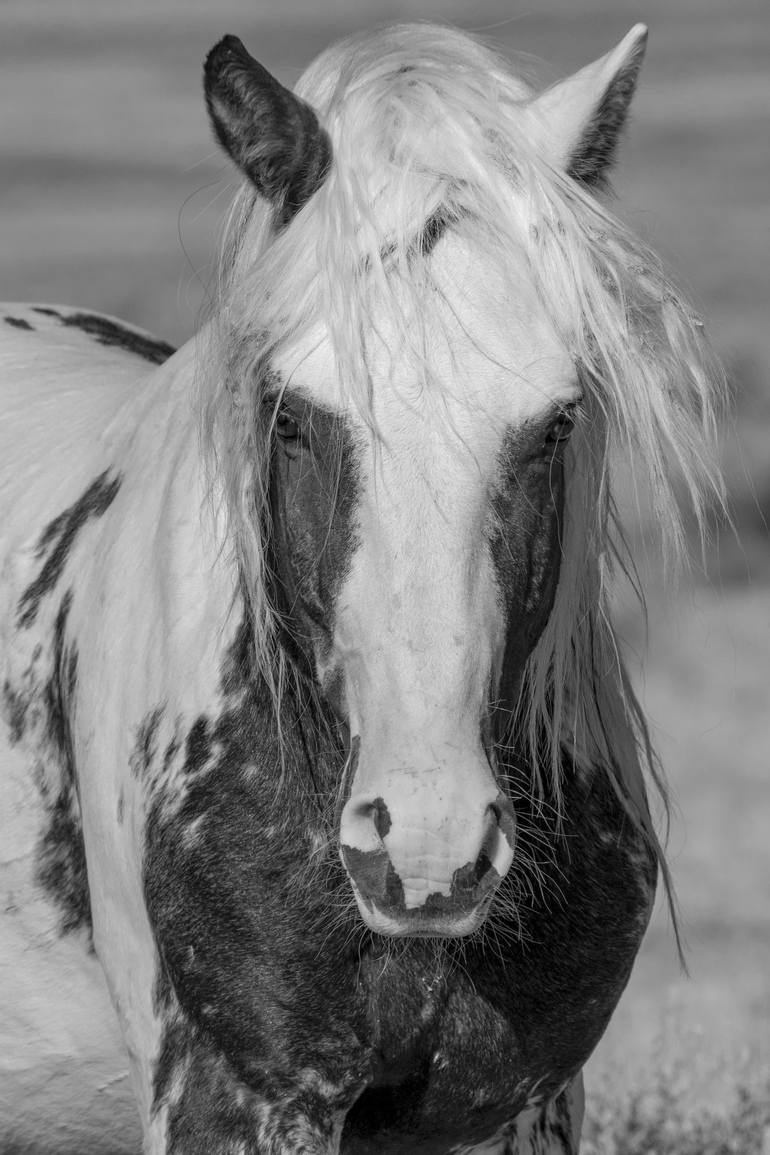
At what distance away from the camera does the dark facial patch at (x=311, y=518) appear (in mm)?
2229

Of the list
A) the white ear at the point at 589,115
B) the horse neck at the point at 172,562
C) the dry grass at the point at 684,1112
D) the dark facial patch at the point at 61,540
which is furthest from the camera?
the dry grass at the point at 684,1112

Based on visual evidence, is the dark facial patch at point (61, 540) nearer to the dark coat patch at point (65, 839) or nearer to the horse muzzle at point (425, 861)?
the dark coat patch at point (65, 839)

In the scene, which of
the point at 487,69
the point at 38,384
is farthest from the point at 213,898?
the point at 38,384

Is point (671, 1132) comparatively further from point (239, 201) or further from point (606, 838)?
point (239, 201)

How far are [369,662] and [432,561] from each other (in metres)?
0.16

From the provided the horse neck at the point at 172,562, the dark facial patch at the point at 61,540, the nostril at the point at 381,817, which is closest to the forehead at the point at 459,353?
the horse neck at the point at 172,562

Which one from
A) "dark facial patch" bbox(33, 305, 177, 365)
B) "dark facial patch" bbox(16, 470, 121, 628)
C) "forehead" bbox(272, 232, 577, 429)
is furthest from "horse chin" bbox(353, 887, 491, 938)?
"dark facial patch" bbox(33, 305, 177, 365)

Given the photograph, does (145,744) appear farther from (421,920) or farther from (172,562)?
(421,920)

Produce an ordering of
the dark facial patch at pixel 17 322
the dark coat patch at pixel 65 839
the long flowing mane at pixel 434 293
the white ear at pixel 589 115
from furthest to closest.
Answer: the dark facial patch at pixel 17 322 < the dark coat patch at pixel 65 839 < the white ear at pixel 589 115 < the long flowing mane at pixel 434 293

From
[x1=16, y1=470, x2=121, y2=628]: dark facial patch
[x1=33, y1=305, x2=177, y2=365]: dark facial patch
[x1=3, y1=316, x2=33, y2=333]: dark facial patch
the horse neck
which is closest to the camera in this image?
the horse neck

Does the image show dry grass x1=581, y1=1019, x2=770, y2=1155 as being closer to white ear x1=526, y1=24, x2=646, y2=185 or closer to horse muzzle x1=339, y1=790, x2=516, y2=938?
horse muzzle x1=339, y1=790, x2=516, y2=938

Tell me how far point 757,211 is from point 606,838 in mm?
18243

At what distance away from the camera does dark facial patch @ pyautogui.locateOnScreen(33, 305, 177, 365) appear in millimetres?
4383

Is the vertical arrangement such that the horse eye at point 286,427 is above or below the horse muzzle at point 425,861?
above
